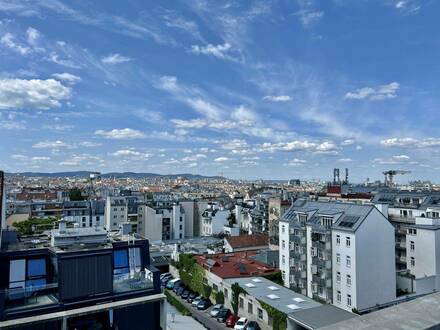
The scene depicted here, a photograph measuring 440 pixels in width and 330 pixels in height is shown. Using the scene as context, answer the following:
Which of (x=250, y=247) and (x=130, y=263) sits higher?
(x=130, y=263)

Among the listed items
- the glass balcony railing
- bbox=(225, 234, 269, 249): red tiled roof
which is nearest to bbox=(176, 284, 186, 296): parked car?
bbox=(225, 234, 269, 249): red tiled roof

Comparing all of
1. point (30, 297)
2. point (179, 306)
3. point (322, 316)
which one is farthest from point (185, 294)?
point (30, 297)

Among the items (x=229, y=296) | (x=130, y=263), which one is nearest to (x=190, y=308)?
(x=229, y=296)

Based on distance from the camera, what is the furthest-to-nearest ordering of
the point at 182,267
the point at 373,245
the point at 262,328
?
the point at 182,267
the point at 373,245
the point at 262,328

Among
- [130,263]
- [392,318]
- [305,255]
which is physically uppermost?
[392,318]

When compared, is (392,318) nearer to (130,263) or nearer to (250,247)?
(130,263)

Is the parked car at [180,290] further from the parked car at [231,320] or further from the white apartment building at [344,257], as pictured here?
the white apartment building at [344,257]

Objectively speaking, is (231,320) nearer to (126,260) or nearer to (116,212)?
(126,260)
